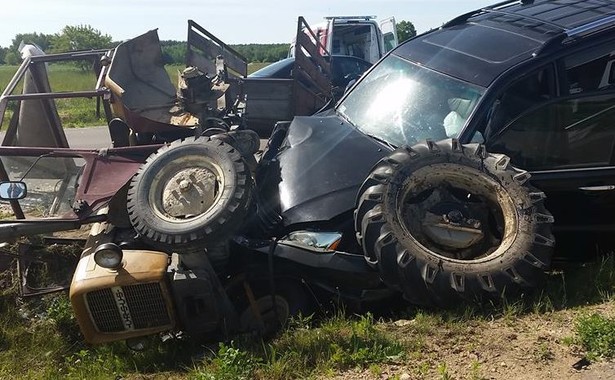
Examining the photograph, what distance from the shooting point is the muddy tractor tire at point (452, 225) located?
3.45 meters

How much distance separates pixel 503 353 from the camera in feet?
9.54

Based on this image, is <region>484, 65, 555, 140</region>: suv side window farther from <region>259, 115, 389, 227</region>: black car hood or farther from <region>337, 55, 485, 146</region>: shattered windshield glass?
<region>259, 115, 389, 227</region>: black car hood

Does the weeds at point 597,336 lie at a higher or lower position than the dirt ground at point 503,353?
higher

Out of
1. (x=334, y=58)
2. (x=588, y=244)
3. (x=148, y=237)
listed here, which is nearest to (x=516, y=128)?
(x=588, y=244)

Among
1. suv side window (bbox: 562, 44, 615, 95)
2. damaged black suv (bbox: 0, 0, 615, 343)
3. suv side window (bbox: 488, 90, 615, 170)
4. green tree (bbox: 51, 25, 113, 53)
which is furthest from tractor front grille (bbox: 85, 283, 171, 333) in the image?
green tree (bbox: 51, 25, 113, 53)

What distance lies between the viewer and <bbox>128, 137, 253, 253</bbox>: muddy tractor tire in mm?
3662

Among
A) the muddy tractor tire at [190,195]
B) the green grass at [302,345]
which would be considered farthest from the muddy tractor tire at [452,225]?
the muddy tractor tire at [190,195]

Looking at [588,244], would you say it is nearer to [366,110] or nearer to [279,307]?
[366,110]

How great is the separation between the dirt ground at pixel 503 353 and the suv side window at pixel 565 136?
1.31 meters

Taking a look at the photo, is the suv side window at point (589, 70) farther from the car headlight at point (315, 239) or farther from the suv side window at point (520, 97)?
the car headlight at point (315, 239)

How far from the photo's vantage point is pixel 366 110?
495 cm

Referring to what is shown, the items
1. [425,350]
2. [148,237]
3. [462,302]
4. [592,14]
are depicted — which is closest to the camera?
[425,350]

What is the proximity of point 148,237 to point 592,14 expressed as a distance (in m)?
3.97

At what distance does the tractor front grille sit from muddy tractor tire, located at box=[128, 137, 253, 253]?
32 centimetres
